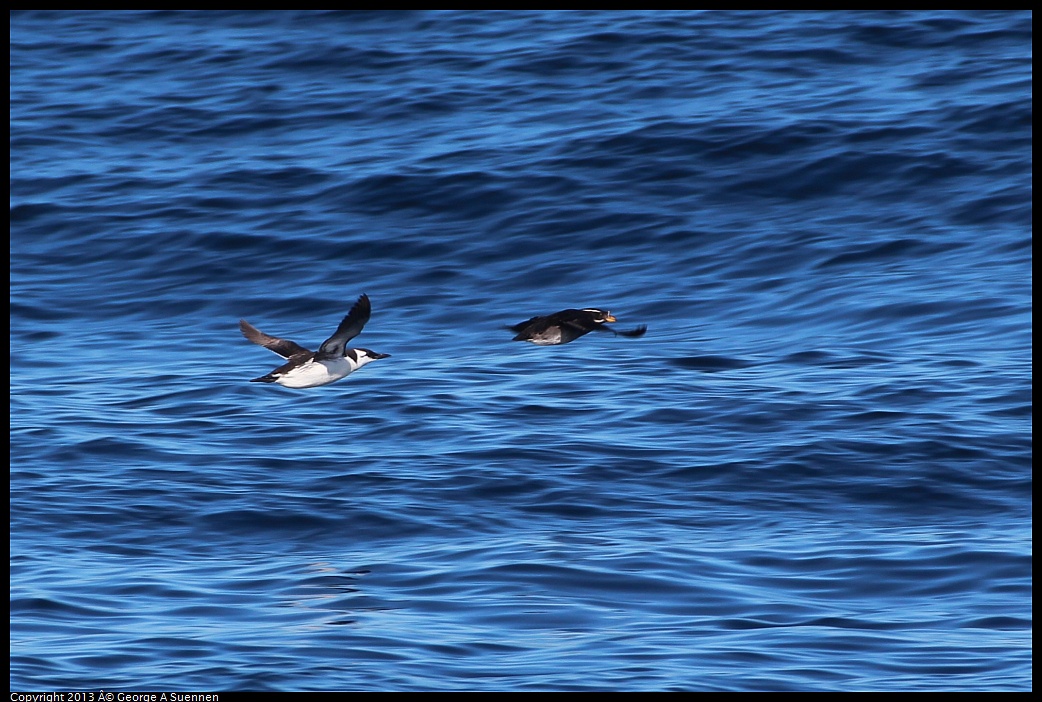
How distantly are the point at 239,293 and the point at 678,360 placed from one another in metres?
4.50

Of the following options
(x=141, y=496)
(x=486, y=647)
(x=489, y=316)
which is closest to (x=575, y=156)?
(x=489, y=316)

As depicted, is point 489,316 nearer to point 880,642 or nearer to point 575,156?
point 575,156

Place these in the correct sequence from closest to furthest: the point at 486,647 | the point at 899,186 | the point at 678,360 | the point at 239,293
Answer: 1. the point at 486,647
2. the point at 678,360
3. the point at 239,293
4. the point at 899,186

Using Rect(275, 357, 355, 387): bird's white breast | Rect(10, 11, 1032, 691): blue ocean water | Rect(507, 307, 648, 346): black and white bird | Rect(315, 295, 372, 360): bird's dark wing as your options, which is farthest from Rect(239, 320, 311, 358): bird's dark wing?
Rect(507, 307, 648, 346): black and white bird

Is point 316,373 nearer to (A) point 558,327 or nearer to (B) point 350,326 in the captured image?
(B) point 350,326

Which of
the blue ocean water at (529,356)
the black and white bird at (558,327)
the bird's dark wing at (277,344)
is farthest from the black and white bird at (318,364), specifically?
the black and white bird at (558,327)

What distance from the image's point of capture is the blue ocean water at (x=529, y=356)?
8500mm

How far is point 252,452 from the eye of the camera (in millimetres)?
11562

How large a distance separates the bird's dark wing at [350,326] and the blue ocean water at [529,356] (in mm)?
1322

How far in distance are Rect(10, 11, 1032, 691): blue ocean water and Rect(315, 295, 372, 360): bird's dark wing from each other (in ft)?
4.34

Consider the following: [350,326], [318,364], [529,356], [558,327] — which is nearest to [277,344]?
[318,364]

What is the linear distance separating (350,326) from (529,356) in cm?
503

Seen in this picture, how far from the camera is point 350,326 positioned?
9.12 meters

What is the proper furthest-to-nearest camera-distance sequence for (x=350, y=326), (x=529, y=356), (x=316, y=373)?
(x=529, y=356) → (x=316, y=373) → (x=350, y=326)
